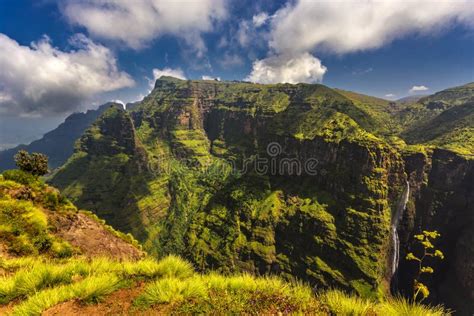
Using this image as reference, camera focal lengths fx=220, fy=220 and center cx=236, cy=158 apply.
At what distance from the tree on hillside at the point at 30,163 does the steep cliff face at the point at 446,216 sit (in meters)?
105

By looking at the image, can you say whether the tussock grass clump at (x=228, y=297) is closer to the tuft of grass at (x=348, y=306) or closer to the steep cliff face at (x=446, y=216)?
→ the tuft of grass at (x=348, y=306)

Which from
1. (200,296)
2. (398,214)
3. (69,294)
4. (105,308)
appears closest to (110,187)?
(398,214)

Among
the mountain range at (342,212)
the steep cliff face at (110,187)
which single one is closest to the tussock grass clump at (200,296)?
the mountain range at (342,212)

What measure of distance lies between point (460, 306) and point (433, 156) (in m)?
48.7

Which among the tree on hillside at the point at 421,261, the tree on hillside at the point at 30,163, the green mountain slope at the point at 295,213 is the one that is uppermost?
the tree on hillside at the point at 30,163

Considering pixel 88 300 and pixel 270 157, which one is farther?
pixel 270 157

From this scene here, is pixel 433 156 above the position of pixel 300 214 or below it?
above

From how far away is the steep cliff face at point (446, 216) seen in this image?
69688 millimetres

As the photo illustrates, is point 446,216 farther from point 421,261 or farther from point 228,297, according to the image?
point 228,297

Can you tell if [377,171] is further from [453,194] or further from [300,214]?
[300,214]

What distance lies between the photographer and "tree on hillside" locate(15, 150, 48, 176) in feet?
62.8

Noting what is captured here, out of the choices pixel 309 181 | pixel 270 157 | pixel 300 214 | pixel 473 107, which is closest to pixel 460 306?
pixel 300 214

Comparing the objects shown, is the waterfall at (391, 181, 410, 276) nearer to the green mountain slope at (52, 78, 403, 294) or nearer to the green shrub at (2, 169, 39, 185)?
the green mountain slope at (52, 78, 403, 294)

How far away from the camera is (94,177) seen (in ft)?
607
